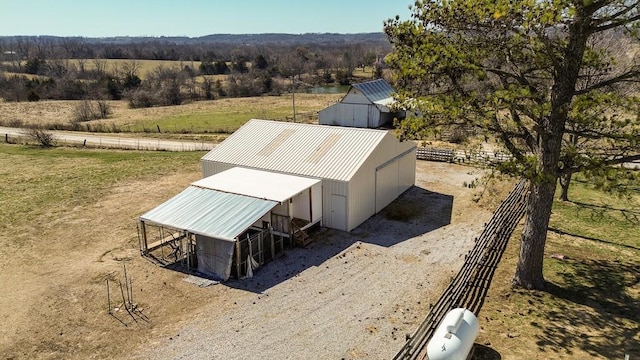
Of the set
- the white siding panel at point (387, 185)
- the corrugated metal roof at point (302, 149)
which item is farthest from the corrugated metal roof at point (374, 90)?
the white siding panel at point (387, 185)

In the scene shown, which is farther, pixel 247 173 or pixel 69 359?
pixel 247 173

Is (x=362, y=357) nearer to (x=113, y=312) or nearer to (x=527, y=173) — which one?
(x=527, y=173)

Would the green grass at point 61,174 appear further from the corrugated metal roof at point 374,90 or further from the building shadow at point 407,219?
the corrugated metal roof at point 374,90

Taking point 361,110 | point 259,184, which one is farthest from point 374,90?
point 259,184

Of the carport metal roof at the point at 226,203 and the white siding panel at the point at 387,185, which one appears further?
the white siding panel at the point at 387,185

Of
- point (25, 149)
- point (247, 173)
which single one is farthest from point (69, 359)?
point (25, 149)

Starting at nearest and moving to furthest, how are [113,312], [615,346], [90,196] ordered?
[615,346], [113,312], [90,196]
